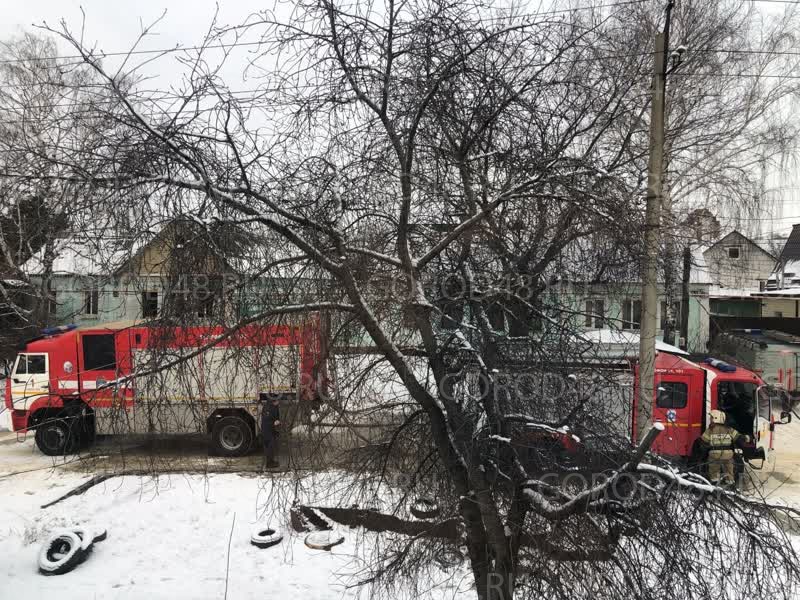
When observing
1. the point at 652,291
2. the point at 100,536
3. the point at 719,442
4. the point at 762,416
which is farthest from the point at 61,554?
the point at 762,416

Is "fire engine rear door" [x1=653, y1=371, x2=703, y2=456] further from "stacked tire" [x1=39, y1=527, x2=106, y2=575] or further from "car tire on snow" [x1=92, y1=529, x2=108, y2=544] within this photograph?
"stacked tire" [x1=39, y1=527, x2=106, y2=575]

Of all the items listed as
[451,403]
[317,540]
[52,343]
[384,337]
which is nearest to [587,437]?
[451,403]

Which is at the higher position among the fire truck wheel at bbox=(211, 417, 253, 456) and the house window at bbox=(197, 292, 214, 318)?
the house window at bbox=(197, 292, 214, 318)

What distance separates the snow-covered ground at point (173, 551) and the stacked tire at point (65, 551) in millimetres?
95

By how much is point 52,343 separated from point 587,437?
11267mm

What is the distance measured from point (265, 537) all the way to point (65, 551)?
7.43 feet

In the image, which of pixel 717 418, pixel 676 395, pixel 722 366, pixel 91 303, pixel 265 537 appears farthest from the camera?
pixel 722 366

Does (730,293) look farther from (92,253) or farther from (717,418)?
(92,253)

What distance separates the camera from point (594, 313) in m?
4.22

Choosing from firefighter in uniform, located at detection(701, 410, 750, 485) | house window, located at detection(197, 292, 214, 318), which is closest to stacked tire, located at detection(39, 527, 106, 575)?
house window, located at detection(197, 292, 214, 318)

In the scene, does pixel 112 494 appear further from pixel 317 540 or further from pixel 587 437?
pixel 587 437

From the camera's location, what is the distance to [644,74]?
669cm

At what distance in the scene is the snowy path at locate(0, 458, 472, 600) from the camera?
6121 mm

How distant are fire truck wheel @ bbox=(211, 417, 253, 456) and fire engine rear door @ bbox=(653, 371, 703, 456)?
7681 millimetres
